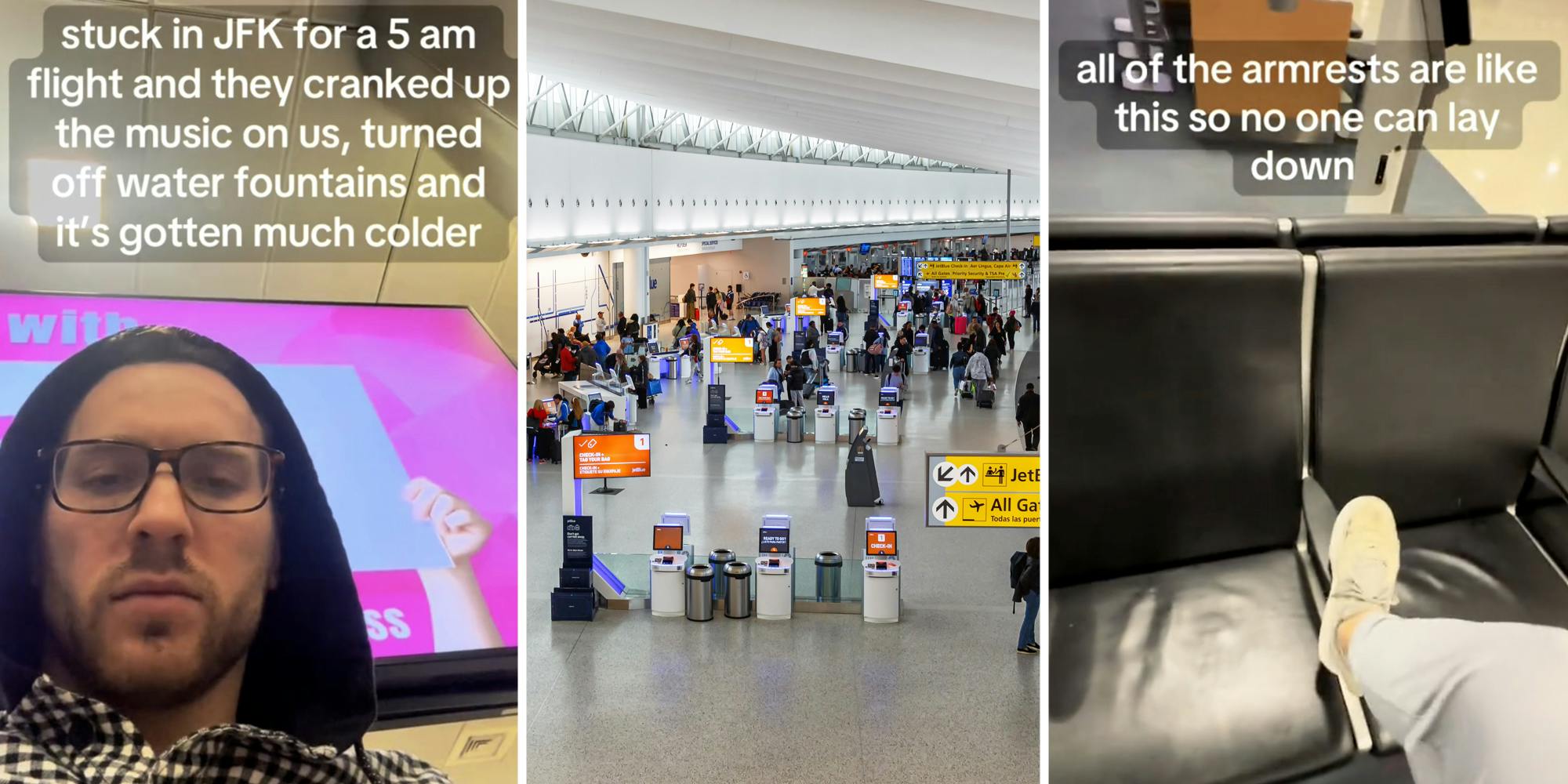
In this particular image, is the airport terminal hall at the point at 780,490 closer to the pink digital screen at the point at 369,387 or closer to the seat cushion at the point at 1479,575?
the pink digital screen at the point at 369,387

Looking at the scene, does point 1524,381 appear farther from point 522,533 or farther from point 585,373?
point 585,373

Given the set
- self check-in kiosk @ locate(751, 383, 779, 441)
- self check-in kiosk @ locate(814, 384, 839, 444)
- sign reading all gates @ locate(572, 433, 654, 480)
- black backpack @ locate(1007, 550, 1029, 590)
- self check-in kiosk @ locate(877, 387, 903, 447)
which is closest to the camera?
black backpack @ locate(1007, 550, 1029, 590)

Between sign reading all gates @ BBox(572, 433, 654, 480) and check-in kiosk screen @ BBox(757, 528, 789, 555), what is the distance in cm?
233

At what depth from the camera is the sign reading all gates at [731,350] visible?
880 inches

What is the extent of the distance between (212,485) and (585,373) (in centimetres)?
2034

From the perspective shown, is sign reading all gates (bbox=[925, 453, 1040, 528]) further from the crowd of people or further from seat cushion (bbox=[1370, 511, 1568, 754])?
the crowd of people

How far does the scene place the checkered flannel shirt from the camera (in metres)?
4.19

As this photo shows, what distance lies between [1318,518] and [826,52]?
22.6 ft

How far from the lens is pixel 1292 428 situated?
4035 mm

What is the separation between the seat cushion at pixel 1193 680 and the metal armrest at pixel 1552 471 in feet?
2.83

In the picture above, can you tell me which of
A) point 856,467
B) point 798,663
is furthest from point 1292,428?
point 856,467

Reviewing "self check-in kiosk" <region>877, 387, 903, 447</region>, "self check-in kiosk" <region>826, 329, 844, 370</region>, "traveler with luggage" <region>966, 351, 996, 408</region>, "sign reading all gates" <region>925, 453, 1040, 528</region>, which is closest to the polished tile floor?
"sign reading all gates" <region>925, 453, 1040, 528</region>

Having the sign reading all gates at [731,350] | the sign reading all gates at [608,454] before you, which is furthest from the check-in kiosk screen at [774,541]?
the sign reading all gates at [731,350]

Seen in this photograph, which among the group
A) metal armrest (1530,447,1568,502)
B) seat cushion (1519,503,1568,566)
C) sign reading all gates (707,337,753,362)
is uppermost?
sign reading all gates (707,337,753,362)
